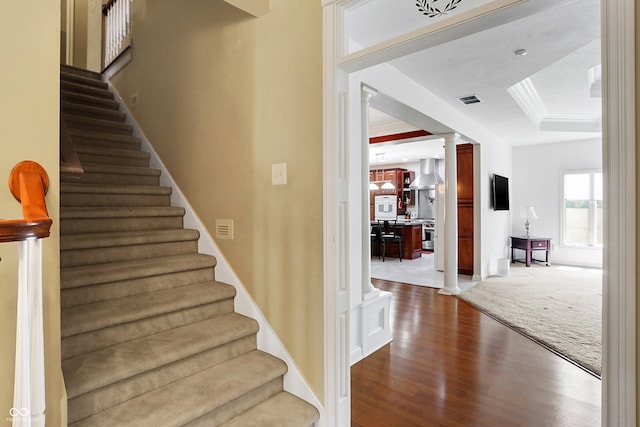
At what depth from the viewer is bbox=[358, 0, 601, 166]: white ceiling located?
2.51 meters

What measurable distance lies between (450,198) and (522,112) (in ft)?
5.56

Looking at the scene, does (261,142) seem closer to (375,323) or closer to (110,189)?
(110,189)

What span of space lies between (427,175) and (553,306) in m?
5.53

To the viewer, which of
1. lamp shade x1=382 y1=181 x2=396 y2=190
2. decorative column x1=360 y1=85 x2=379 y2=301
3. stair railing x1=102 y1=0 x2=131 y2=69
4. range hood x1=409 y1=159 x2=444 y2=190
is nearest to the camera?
decorative column x1=360 y1=85 x2=379 y2=301

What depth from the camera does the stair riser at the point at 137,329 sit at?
1709mm

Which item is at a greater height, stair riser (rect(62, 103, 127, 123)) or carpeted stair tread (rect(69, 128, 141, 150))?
stair riser (rect(62, 103, 127, 123))

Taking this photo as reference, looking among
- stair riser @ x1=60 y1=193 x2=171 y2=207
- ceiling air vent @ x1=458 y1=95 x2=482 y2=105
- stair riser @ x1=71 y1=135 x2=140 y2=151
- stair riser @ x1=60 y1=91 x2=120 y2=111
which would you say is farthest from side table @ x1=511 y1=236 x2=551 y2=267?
stair riser @ x1=60 y1=91 x2=120 y2=111

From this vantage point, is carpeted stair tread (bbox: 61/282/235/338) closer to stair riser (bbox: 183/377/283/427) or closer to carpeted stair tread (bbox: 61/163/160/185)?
stair riser (bbox: 183/377/283/427)

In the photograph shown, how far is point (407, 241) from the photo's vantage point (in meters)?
8.03

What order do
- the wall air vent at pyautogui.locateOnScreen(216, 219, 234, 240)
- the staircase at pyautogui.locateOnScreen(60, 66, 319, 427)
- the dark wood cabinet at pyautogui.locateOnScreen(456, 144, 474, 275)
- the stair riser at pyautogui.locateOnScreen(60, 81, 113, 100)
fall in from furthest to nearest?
1. the dark wood cabinet at pyautogui.locateOnScreen(456, 144, 474, 275)
2. the stair riser at pyautogui.locateOnScreen(60, 81, 113, 100)
3. the wall air vent at pyautogui.locateOnScreen(216, 219, 234, 240)
4. the staircase at pyautogui.locateOnScreen(60, 66, 319, 427)

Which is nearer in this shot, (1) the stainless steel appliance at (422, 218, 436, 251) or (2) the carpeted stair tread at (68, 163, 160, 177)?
(2) the carpeted stair tread at (68, 163, 160, 177)

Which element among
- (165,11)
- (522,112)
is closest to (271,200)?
(165,11)

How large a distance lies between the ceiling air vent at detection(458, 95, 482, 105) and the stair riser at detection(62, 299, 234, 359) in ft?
12.7

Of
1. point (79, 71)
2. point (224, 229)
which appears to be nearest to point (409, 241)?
point (224, 229)
